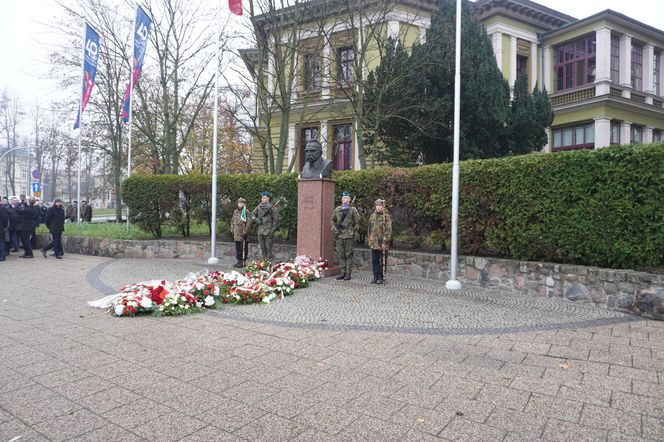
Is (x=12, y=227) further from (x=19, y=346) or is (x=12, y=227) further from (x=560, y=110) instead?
(x=560, y=110)

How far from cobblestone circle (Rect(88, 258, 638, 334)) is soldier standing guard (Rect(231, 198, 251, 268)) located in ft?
11.7

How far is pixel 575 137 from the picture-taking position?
993 inches

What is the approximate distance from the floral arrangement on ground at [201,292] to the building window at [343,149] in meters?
15.6

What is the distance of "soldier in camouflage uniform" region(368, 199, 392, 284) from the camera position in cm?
988

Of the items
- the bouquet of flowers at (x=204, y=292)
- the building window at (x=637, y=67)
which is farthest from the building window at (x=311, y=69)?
the building window at (x=637, y=67)

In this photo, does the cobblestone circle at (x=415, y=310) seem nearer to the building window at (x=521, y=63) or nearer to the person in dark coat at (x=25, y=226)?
the person in dark coat at (x=25, y=226)

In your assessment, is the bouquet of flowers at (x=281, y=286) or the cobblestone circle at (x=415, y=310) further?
the bouquet of flowers at (x=281, y=286)

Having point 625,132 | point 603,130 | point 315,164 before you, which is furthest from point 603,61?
point 315,164

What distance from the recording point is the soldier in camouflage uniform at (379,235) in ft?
32.4

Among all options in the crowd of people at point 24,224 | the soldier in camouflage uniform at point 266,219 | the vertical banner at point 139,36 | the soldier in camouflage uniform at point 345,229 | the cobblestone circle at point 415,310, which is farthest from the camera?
the vertical banner at point 139,36

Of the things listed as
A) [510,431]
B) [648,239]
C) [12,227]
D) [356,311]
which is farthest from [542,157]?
[12,227]

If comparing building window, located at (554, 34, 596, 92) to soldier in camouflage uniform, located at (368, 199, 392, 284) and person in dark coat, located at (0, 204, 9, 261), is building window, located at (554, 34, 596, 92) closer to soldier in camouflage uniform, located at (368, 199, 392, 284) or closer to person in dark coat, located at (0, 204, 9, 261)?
soldier in camouflage uniform, located at (368, 199, 392, 284)

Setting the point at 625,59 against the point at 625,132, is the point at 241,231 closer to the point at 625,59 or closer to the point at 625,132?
the point at 625,132

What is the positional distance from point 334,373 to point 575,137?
25375 mm
